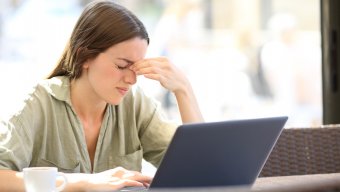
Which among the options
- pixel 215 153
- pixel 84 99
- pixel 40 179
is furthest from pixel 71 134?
pixel 215 153

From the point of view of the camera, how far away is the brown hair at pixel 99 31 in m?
2.28

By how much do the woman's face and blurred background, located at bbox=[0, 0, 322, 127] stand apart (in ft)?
7.32

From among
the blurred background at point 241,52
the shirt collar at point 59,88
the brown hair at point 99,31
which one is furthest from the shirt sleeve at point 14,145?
the blurred background at point 241,52

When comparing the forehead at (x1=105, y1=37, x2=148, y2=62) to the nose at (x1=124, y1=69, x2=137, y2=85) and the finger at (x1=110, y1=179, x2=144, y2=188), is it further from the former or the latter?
the finger at (x1=110, y1=179, x2=144, y2=188)

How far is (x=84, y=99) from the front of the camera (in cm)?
239

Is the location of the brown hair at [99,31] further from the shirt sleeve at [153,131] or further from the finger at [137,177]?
the finger at [137,177]

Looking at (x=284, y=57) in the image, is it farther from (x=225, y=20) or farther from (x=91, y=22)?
(x=91, y=22)

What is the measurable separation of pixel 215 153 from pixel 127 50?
2.43 feet

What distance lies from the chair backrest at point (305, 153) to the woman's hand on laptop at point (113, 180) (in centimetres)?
56

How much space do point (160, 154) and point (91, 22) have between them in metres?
0.47

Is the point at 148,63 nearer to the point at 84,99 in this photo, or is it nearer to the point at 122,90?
the point at 122,90

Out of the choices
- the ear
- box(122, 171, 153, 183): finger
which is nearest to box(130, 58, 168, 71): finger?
the ear

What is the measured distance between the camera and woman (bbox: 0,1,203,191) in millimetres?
2281

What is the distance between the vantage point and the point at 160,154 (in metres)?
2.51
